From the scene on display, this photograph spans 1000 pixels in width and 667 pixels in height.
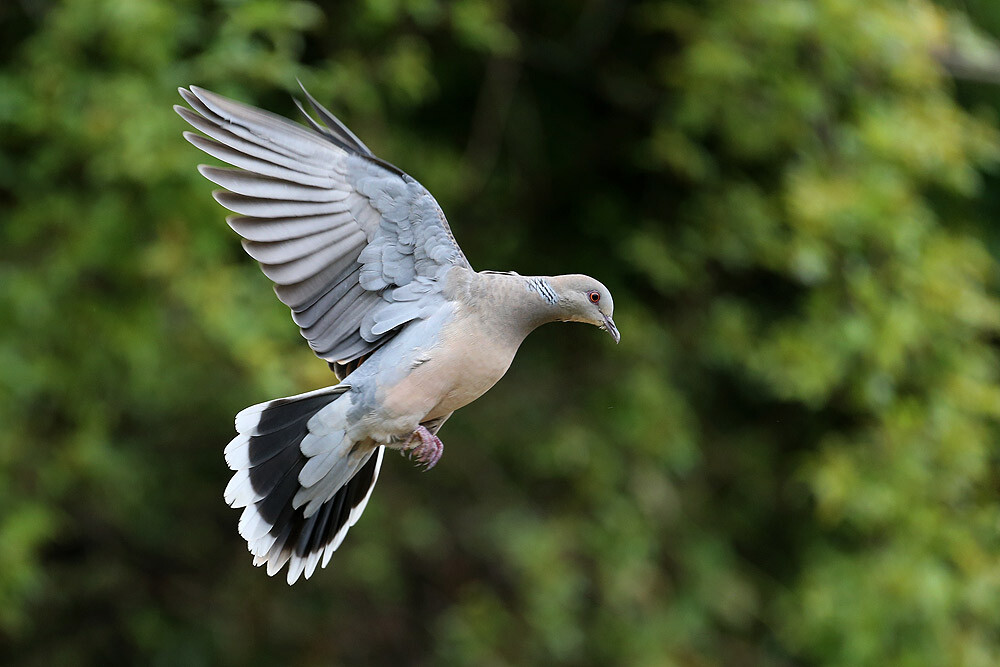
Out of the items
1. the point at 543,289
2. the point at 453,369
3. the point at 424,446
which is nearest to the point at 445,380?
the point at 453,369

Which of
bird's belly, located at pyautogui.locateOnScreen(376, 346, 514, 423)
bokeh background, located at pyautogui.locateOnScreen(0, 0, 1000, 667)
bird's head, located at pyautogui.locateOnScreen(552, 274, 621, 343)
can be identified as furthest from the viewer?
bokeh background, located at pyautogui.locateOnScreen(0, 0, 1000, 667)

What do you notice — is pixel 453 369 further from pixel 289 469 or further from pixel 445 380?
pixel 289 469

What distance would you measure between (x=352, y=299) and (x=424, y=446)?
35 cm

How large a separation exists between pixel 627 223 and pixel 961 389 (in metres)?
1.76

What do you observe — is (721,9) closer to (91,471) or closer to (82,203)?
(82,203)

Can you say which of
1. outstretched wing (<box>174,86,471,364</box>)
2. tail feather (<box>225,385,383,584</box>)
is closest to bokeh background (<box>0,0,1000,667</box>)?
tail feather (<box>225,385,383,584</box>)

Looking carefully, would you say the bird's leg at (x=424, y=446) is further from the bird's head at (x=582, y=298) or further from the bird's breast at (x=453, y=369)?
the bird's head at (x=582, y=298)

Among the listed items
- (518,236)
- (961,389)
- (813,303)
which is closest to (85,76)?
(518,236)

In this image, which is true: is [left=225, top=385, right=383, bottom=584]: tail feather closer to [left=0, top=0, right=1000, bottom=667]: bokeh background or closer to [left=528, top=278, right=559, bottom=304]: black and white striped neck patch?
[left=528, top=278, right=559, bottom=304]: black and white striped neck patch

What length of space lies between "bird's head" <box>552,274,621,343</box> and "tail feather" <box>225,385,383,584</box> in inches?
19.4

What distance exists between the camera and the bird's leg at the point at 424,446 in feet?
7.22

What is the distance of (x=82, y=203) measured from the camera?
4.36 meters

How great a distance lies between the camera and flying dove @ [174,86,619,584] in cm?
218

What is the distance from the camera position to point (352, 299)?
2299mm
